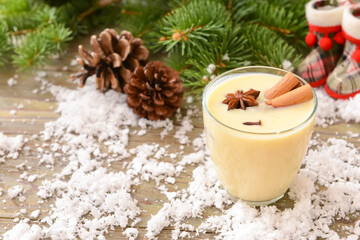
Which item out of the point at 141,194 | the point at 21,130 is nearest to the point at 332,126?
the point at 141,194

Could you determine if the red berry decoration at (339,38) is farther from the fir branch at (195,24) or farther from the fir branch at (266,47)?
the fir branch at (195,24)

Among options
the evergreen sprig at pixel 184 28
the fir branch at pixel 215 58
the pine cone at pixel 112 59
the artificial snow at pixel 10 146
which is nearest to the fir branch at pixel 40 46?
the evergreen sprig at pixel 184 28

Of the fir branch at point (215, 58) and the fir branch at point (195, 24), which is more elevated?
the fir branch at point (195, 24)

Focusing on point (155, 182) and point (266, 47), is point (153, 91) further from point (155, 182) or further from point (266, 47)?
point (266, 47)

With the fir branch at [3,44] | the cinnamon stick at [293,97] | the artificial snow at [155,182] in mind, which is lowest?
the artificial snow at [155,182]

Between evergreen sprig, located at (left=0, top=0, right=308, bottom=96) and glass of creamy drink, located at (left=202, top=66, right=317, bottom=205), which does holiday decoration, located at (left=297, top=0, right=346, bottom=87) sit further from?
glass of creamy drink, located at (left=202, top=66, right=317, bottom=205)

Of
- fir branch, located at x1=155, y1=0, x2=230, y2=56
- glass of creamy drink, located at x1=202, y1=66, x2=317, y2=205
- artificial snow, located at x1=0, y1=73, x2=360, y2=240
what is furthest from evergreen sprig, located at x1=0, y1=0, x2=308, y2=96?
glass of creamy drink, located at x1=202, y1=66, x2=317, y2=205
